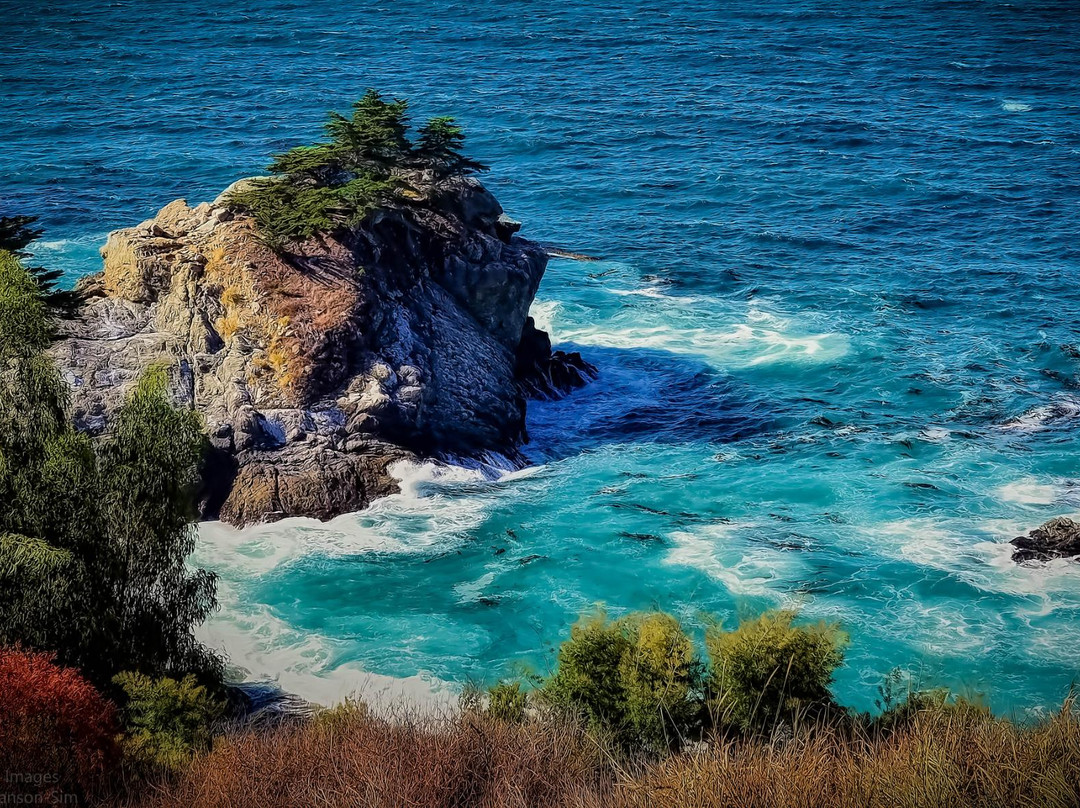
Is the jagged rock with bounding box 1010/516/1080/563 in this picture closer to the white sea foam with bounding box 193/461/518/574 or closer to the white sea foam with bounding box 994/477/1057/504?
the white sea foam with bounding box 994/477/1057/504

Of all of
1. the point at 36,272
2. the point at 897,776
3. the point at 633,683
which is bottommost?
the point at 633,683

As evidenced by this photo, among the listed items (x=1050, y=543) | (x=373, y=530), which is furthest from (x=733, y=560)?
(x=373, y=530)

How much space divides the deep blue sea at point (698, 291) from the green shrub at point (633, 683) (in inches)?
332

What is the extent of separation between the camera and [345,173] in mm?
50125

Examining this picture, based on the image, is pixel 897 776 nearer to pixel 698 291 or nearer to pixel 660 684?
pixel 660 684

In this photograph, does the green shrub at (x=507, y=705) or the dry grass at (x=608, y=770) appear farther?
the green shrub at (x=507, y=705)

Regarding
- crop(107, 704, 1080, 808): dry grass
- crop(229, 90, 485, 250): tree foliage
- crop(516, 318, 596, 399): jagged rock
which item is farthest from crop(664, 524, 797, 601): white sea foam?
crop(229, 90, 485, 250): tree foliage

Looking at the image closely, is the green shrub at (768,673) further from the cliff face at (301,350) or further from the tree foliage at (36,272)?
the tree foliage at (36,272)

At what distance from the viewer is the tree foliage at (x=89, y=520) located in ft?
87.1

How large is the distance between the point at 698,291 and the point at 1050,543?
3280 cm

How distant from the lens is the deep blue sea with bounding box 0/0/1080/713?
129ft

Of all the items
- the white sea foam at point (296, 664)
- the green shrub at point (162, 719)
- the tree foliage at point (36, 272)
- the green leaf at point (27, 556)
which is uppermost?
the tree foliage at point (36, 272)

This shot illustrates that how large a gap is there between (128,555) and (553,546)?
18439 millimetres

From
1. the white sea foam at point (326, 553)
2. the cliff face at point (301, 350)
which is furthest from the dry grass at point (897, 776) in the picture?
the cliff face at point (301, 350)
